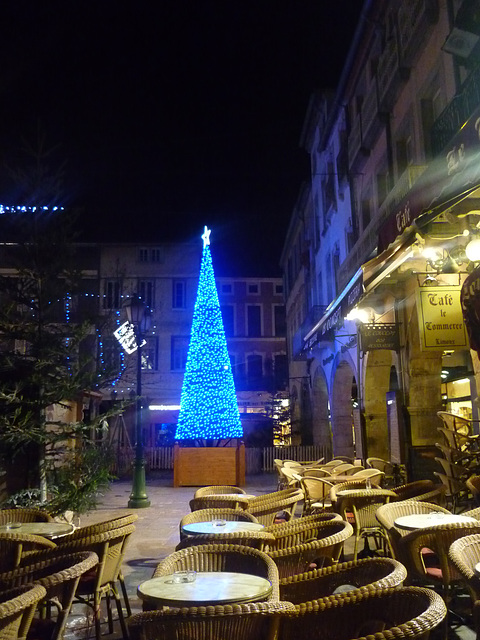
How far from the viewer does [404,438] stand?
37.8 feet

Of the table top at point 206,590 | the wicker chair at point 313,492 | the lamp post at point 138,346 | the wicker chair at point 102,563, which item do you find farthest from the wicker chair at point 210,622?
the lamp post at point 138,346

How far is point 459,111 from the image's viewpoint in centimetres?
560

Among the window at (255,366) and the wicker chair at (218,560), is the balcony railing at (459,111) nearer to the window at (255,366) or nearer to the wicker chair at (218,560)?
the wicker chair at (218,560)

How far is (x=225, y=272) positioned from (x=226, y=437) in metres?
22.0

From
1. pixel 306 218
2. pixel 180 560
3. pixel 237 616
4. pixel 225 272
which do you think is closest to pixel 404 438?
pixel 180 560

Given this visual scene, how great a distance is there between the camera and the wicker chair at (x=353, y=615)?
2.63 metres

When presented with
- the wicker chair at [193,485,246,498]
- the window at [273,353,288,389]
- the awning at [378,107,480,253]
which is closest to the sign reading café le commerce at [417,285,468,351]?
the awning at [378,107,480,253]

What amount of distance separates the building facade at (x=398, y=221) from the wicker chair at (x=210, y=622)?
359 centimetres

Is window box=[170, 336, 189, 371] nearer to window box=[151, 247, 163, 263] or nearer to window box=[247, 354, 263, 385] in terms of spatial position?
window box=[247, 354, 263, 385]

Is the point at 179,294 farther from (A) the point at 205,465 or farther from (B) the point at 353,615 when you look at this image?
(B) the point at 353,615

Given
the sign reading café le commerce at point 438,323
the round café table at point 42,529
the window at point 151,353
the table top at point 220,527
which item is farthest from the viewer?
the window at point 151,353

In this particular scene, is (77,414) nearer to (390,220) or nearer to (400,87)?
(390,220)

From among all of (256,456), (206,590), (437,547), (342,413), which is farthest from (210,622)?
(342,413)

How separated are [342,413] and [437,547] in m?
16.7
